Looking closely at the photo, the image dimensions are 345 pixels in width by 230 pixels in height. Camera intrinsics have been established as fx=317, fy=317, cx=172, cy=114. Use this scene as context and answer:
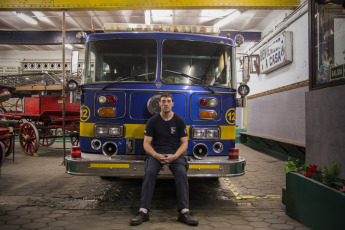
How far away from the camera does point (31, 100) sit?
9.77 m

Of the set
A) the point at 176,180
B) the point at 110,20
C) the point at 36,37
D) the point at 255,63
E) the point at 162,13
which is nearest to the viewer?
the point at 176,180

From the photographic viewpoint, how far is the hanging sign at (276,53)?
9500 mm

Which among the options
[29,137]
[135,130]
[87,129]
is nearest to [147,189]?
[135,130]

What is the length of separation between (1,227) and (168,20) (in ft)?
37.6

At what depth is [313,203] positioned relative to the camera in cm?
347

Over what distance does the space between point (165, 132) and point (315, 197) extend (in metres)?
1.92

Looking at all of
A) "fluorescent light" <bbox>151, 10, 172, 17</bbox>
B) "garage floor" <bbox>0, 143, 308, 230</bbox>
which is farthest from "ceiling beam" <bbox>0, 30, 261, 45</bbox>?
"garage floor" <bbox>0, 143, 308, 230</bbox>

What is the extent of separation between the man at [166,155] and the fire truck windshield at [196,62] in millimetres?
721

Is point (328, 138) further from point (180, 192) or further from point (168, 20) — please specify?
point (168, 20)

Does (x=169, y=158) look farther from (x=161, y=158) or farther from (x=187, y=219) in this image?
(x=187, y=219)

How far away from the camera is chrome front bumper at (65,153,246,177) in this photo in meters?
4.08

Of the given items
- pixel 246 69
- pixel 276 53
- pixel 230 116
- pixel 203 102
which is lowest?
pixel 230 116

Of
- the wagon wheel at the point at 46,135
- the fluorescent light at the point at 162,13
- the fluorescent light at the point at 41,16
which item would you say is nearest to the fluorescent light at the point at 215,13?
the fluorescent light at the point at 162,13

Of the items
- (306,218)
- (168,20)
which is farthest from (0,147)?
(168,20)
